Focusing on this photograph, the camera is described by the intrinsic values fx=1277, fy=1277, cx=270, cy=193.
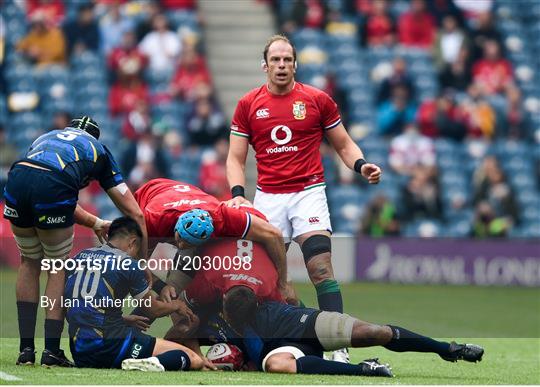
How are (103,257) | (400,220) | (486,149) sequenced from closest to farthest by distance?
1. (103,257)
2. (400,220)
3. (486,149)

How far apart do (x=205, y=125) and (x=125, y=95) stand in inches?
52.1

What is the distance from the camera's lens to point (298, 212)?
971 cm

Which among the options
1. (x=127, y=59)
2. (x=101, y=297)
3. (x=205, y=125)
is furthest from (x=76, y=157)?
(x=127, y=59)

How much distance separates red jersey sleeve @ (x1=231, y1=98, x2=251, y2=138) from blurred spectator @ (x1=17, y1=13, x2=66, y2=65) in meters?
10.2

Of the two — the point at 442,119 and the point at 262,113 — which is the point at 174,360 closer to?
the point at 262,113

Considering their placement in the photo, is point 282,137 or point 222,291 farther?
point 282,137

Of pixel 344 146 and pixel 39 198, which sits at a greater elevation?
pixel 344 146

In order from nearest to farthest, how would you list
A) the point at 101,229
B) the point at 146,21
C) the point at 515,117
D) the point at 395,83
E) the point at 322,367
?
the point at 322,367 → the point at 101,229 → the point at 146,21 → the point at 395,83 → the point at 515,117

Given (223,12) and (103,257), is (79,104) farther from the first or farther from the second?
(103,257)

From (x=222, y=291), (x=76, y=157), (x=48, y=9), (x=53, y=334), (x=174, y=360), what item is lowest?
(x=174, y=360)

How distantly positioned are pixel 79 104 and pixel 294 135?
33.3 feet

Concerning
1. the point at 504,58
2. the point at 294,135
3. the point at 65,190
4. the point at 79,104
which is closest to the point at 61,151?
the point at 65,190

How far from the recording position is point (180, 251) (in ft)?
28.7

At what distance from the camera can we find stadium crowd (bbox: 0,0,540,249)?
19.0 metres
